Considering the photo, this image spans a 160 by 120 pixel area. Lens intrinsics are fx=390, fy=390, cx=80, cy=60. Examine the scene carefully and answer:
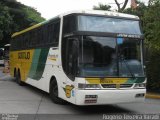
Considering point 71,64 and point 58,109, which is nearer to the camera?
point 71,64

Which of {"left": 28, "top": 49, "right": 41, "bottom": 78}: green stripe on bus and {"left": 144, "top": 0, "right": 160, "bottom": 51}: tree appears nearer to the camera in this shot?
{"left": 28, "top": 49, "right": 41, "bottom": 78}: green stripe on bus

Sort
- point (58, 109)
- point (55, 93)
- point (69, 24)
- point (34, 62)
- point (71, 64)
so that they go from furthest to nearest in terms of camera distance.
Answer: point (34, 62) < point (55, 93) < point (58, 109) < point (69, 24) < point (71, 64)

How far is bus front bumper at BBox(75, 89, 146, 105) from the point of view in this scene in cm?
1099

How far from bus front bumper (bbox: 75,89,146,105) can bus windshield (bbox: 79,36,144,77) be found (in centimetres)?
49

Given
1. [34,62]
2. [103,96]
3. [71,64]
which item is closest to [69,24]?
[71,64]

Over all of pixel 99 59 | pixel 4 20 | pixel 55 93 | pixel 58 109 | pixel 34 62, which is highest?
pixel 4 20

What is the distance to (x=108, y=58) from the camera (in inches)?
451

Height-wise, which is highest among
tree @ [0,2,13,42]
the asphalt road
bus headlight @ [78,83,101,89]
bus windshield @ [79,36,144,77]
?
tree @ [0,2,13,42]

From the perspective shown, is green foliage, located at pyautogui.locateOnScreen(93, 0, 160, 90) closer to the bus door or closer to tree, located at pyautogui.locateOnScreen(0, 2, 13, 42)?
the bus door

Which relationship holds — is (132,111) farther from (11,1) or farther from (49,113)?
(11,1)

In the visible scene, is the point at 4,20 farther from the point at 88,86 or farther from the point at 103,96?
the point at 103,96

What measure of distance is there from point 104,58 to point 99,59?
0.54 ft

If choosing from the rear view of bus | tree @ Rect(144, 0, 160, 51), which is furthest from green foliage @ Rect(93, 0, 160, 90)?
the rear view of bus

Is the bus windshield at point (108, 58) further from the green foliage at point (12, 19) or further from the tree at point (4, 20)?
the green foliage at point (12, 19)
